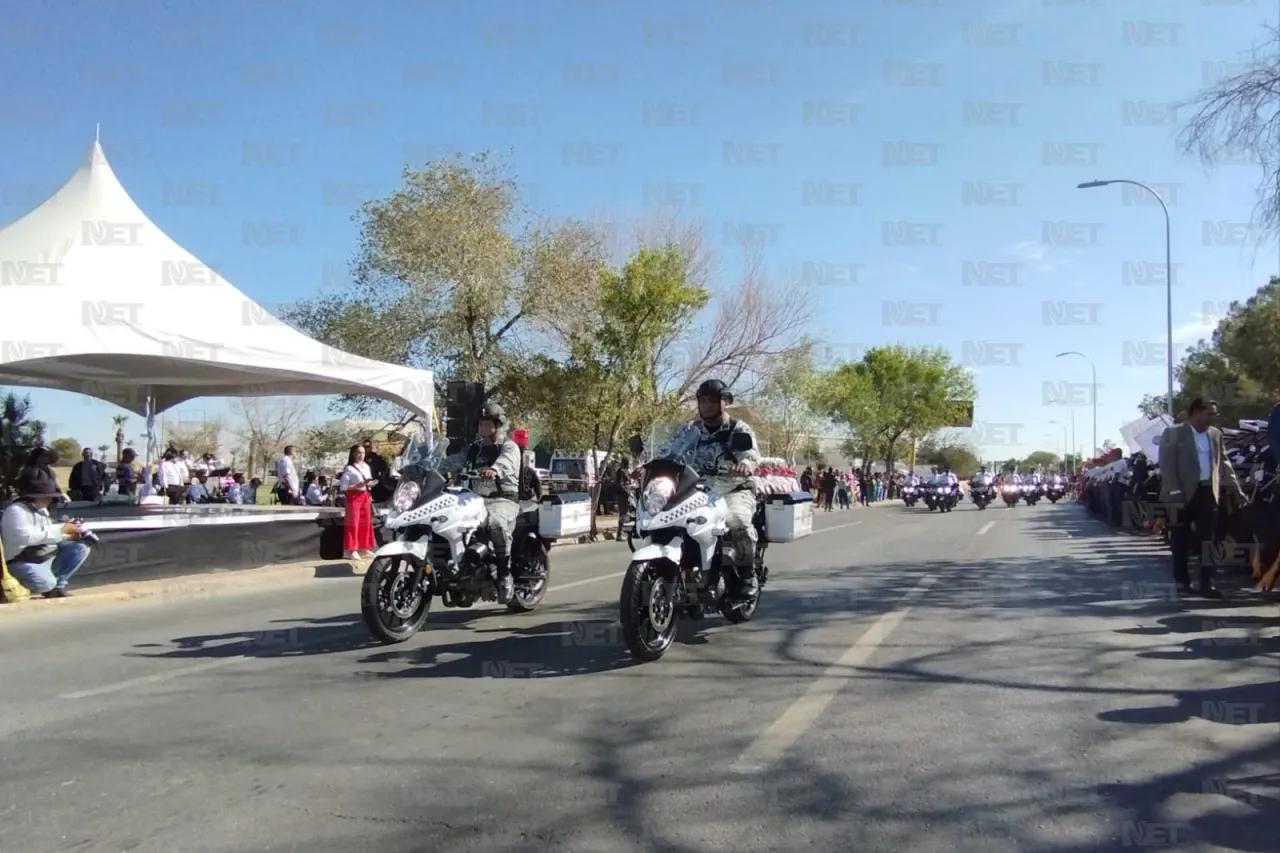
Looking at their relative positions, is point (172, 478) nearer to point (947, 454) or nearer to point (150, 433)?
point (150, 433)

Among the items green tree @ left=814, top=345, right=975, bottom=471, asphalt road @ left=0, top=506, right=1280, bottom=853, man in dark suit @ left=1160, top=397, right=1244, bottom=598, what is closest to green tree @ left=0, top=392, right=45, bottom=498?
asphalt road @ left=0, top=506, right=1280, bottom=853

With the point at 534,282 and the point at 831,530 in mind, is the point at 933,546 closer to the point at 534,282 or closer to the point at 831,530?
the point at 831,530

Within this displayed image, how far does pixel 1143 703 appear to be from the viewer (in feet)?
19.3

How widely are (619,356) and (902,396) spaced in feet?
162

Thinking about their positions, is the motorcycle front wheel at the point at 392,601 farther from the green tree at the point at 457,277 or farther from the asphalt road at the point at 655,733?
the green tree at the point at 457,277

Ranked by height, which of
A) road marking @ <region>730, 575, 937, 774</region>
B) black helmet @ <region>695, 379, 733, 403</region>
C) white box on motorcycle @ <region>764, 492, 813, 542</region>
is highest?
black helmet @ <region>695, 379, 733, 403</region>

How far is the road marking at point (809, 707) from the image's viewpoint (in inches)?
192

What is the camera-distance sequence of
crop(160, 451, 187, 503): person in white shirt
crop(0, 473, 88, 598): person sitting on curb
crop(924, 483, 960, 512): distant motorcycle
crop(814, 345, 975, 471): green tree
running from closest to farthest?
1. crop(0, 473, 88, 598): person sitting on curb
2. crop(160, 451, 187, 503): person in white shirt
3. crop(924, 483, 960, 512): distant motorcycle
4. crop(814, 345, 975, 471): green tree

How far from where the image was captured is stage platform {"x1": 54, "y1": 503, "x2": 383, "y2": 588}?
38.1 ft

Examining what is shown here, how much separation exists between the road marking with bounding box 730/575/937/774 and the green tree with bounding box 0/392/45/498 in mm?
14183

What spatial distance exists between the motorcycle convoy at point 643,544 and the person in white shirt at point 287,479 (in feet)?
46.6

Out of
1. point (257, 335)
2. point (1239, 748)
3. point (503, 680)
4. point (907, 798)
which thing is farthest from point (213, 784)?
point (257, 335)

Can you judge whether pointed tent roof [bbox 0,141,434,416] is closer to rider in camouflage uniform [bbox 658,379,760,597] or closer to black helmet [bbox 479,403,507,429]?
black helmet [bbox 479,403,507,429]

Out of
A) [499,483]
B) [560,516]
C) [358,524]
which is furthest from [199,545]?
[499,483]
